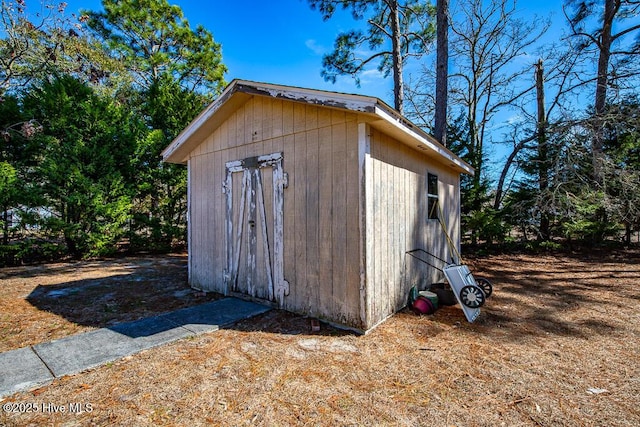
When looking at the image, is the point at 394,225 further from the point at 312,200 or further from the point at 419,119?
the point at 419,119

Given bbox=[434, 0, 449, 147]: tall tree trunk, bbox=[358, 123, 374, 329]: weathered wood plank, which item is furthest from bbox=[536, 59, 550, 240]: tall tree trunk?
bbox=[358, 123, 374, 329]: weathered wood plank

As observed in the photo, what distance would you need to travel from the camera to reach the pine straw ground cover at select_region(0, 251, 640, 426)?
1.95 meters

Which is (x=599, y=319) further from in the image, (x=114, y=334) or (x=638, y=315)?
(x=114, y=334)

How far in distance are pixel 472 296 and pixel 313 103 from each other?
10.1 feet

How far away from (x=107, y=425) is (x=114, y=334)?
1685 millimetres

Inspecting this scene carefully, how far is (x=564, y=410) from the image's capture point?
199 cm

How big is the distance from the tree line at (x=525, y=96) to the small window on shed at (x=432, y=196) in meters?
3.71

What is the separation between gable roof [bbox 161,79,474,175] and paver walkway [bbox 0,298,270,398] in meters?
2.79

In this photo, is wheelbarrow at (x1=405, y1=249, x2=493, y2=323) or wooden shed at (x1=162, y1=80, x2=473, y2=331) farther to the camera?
wheelbarrow at (x1=405, y1=249, x2=493, y2=323)

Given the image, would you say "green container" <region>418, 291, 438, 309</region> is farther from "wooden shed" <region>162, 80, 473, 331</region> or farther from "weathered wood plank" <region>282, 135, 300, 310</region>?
"weathered wood plank" <region>282, 135, 300, 310</region>

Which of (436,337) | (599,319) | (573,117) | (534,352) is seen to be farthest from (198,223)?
(573,117)

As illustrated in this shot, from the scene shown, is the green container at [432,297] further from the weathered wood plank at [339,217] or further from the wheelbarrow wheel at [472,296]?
the weathered wood plank at [339,217]

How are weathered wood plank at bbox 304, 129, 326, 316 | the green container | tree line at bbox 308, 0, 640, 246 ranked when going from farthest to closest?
tree line at bbox 308, 0, 640, 246
the green container
weathered wood plank at bbox 304, 129, 326, 316

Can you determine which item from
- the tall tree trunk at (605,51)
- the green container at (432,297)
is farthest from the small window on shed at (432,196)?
the tall tree trunk at (605,51)
